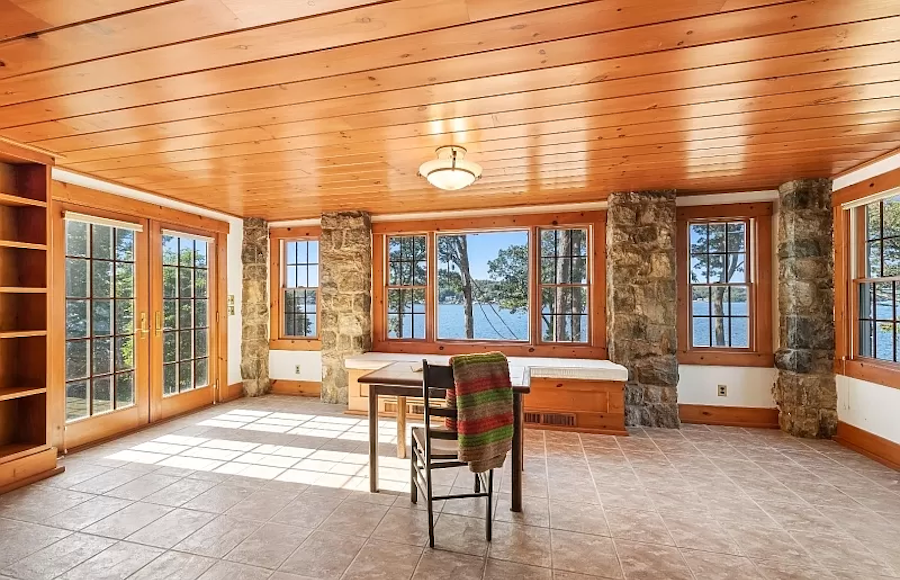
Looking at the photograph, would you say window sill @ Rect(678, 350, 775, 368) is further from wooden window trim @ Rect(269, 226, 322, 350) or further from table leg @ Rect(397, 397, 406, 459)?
wooden window trim @ Rect(269, 226, 322, 350)

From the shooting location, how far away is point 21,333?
10.2 ft

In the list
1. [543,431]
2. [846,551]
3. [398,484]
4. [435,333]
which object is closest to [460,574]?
[398,484]

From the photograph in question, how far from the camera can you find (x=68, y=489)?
3.01m

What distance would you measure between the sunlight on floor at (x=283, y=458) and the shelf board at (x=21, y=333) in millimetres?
1162

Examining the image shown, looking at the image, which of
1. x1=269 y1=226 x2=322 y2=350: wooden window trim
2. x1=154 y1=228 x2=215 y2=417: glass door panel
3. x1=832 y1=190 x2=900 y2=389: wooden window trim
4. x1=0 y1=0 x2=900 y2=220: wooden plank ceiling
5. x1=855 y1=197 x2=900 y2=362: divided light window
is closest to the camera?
x1=0 y1=0 x2=900 y2=220: wooden plank ceiling

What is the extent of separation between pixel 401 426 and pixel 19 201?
10.7 ft

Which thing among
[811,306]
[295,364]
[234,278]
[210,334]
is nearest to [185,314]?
[210,334]

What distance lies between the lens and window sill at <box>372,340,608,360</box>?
4996 mm

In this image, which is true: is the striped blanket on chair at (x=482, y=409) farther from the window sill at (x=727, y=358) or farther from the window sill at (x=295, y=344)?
the window sill at (x=295, y=344)

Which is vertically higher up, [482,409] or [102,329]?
[102,329]

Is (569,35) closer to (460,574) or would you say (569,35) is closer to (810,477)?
(460,574)

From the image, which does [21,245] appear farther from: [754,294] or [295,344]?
[754,294]

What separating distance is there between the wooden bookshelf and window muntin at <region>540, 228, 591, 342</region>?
4.62 metres

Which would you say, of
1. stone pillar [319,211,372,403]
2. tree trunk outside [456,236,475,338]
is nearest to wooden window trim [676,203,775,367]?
tree trunk outside [456,236,475,338]
